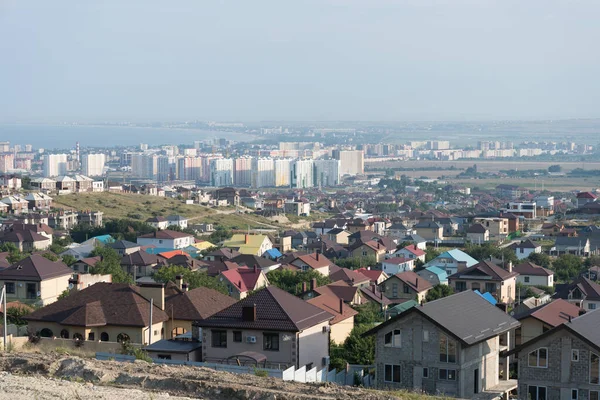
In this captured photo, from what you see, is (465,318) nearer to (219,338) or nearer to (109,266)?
(219,338)

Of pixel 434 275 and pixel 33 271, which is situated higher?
pixel 33 271

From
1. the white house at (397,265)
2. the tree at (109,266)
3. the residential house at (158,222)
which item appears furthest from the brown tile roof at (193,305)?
the residential house at (158,222)

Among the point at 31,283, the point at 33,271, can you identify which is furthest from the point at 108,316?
the point at 33,271

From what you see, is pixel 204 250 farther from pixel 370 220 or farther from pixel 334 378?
pixel 334 378

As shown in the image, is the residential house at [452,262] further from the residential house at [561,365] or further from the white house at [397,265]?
the residential house at [561,365]

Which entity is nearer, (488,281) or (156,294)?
(156,294)

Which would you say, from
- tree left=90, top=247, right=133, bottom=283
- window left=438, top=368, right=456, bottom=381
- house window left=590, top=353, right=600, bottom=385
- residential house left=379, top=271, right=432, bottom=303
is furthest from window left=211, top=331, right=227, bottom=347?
residential house left=379, top=271, right=432, bottom=303

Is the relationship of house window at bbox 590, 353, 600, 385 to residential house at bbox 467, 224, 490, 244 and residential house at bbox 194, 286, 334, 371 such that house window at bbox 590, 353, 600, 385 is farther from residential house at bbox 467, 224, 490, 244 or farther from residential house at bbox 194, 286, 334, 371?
residential house at bbox 467, 224, 490, 244
